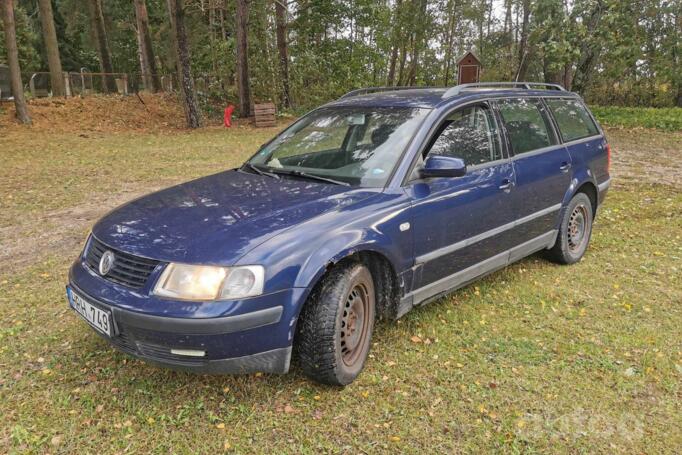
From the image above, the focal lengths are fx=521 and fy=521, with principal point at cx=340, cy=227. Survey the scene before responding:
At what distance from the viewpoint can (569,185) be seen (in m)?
4.86

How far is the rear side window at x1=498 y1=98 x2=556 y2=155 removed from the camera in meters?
4.30

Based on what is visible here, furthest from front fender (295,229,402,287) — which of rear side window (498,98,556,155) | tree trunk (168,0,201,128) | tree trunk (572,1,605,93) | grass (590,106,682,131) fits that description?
grass (590,106,682,131)

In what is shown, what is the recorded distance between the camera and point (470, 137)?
3.98m

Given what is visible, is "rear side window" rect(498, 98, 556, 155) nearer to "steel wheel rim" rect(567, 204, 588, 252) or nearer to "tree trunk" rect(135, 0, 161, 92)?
"steel wheel rim" rect(567, 204, 588, 252)

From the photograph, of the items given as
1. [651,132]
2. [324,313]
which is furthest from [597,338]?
[651,132]

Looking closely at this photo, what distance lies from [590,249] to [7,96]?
18978 mm

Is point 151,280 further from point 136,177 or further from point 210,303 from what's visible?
point 136,177

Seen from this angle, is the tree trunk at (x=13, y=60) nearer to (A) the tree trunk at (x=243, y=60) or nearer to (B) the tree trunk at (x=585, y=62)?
(A) the tree trunk at (x=243, y=60)

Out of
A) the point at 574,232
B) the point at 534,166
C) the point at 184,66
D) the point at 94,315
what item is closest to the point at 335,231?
the point at 94,315

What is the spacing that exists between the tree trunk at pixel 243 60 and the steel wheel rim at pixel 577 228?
1570cm

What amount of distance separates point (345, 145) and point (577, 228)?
2744 millimetres

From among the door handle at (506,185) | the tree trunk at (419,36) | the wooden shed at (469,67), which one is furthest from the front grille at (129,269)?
the tree trunk at (419,36)

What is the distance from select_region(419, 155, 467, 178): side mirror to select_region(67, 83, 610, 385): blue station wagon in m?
0.01

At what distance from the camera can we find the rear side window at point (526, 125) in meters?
4.30
